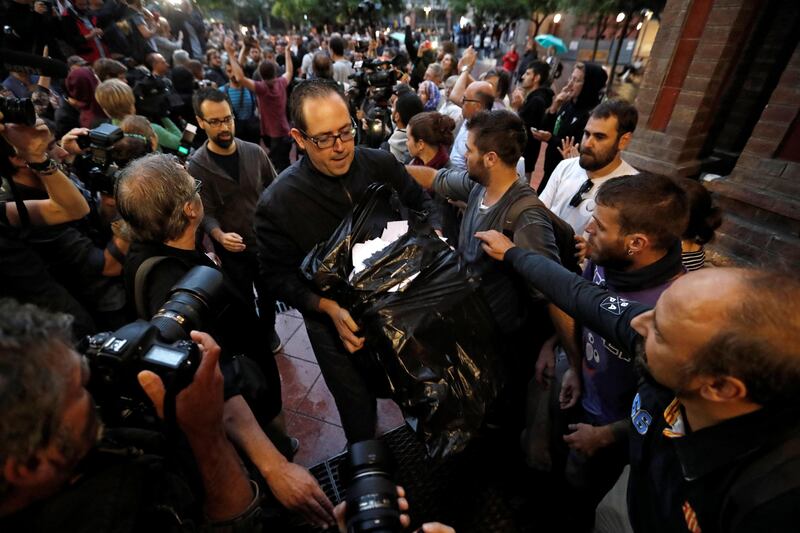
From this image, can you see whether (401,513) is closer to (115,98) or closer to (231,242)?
(231,242)

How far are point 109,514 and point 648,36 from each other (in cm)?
2719

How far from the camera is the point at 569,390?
6.44 feet

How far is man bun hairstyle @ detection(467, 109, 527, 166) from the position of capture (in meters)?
1.99

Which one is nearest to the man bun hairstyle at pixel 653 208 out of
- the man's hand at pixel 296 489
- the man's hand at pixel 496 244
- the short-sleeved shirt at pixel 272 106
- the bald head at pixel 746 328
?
the man's hand at pixel 496 244

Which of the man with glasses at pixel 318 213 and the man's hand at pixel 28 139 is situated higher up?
the man's hand at pixel 28 139

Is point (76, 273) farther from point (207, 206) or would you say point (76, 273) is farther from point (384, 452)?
point (384, 452)

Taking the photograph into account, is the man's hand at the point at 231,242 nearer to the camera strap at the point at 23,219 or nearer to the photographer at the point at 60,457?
the camera strap at the point at 23,219

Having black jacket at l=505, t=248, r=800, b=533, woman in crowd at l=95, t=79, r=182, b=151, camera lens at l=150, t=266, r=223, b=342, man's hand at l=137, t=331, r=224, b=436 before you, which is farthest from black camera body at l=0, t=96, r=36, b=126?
black jacket at l=505, t=248, r=800, b=533

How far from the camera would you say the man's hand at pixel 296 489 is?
128 centimetres

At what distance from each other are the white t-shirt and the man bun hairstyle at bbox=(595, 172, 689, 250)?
2.93 ft

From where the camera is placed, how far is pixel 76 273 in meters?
2.04

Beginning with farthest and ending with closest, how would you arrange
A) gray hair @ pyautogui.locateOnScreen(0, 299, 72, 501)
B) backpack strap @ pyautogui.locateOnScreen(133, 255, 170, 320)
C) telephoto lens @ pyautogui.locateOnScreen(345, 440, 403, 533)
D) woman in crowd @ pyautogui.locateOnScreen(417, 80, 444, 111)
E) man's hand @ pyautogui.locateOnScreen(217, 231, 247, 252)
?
woman in crowd @ pyautogui.locateOnScreen(417, 80, 444, 111) < man's hand @ pyautogui.locateOnScreen(217, 231, 247, 252) < backpack strap @ pyautogui.locateOnScreen(133, 255, 170, 320) < telephoto lens @ pyautogui.locateOnScreen(345, 440, 403, 533) < gray hair @ pyautogui.locateOnScreen(0, 299, 72, 501)

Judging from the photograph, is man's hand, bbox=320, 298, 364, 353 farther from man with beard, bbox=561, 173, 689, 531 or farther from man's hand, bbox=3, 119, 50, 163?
man's hand, bbox=3, 119, 50, 163

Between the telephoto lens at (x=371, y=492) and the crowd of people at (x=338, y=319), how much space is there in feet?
0.23
